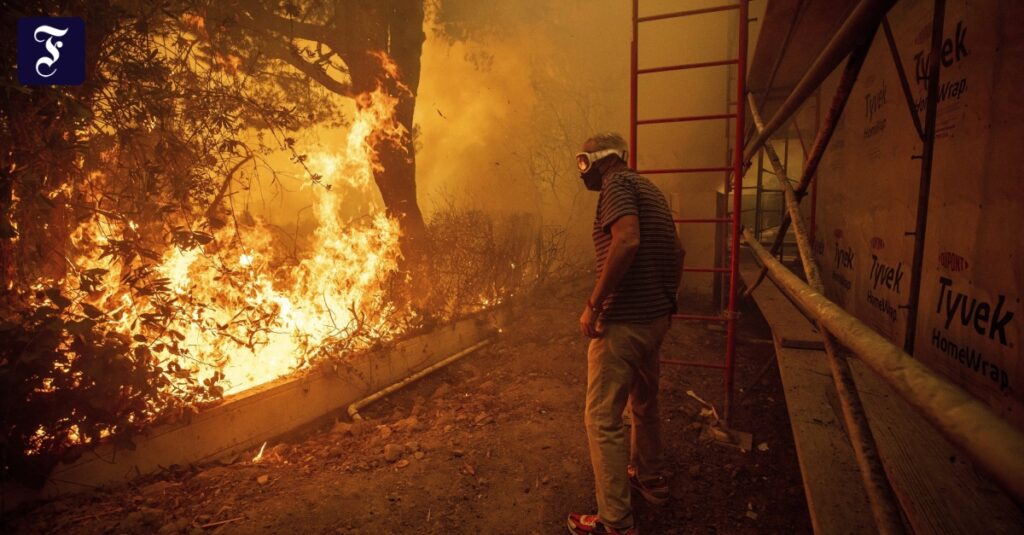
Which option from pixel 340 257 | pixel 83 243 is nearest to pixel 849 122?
pixel 340 257

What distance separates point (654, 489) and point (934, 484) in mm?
1732

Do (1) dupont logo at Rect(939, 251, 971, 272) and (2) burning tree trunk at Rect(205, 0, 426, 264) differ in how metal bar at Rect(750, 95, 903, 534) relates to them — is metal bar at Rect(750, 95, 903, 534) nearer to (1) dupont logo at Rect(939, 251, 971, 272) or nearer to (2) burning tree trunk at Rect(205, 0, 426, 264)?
(1) dupont logo at Rect(939, 251, 971, 272)

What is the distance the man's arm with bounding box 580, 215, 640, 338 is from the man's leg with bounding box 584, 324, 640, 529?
315mm

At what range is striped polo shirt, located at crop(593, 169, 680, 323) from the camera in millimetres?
3105

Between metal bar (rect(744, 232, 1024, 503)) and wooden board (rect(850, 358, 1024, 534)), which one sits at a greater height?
metal bar (rect(744, 232, 1024, 503))

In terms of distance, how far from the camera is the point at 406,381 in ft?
19.6

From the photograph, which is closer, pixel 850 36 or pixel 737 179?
pixel 850 36

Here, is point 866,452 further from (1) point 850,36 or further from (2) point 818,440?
(1) point 850,36

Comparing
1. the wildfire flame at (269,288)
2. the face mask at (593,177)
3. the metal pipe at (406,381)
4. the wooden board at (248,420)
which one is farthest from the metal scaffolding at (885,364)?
the wildfire flame at (269,288)

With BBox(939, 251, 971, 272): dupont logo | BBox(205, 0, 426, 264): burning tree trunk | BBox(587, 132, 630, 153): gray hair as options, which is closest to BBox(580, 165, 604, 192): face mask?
BBox(587, 132, 630, 153): gray hair

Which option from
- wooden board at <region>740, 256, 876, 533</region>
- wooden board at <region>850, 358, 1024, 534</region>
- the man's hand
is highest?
the man's hand

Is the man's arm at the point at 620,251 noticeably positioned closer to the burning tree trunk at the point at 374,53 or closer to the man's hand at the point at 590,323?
the man's hand at the point at 590,323

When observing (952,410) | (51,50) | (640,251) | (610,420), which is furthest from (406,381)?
(952,410)

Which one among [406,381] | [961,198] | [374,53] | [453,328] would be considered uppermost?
[374,53]
